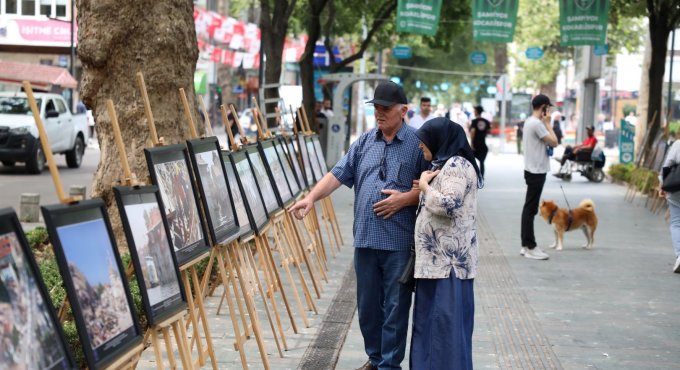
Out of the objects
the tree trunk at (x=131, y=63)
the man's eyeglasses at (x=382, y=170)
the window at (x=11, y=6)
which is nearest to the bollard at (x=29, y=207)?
the tree trunk at (x=131, y=63)

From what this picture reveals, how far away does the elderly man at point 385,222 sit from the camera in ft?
22.4

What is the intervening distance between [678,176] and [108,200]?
17.6 feet

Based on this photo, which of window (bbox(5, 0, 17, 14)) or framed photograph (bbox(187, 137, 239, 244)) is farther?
window (bbox(5, 0, 17, 14))

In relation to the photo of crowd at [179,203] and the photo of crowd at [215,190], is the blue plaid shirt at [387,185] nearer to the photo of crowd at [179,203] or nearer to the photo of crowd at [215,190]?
the photo of crowd at [215,190]

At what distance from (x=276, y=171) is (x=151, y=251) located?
4773mm

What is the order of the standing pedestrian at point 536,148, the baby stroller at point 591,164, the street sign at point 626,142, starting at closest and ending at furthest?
the standing pedestrian at point 536,148 < the baby stroller at point 591,164 < the street sign at point 626,142

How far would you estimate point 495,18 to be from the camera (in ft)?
81.3

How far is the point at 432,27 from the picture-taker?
25266mm

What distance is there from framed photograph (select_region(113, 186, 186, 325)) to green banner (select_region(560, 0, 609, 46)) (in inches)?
758

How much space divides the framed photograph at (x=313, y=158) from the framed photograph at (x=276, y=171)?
107 inches

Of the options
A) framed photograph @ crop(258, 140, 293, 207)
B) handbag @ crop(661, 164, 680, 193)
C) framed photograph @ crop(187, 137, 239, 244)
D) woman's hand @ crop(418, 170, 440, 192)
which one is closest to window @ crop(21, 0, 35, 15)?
framed photograph @ crop(258, 140, 293, 207)

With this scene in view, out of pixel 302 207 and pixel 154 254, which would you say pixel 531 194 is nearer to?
pixel 302 207

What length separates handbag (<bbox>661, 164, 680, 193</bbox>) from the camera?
443 inches

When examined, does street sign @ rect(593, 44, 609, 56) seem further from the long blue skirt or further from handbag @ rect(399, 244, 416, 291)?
the long blue skirt
